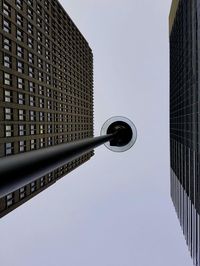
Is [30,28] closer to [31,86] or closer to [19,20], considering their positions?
[19,20]

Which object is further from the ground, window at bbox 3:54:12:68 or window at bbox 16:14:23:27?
window at bbox 16:14:23:27

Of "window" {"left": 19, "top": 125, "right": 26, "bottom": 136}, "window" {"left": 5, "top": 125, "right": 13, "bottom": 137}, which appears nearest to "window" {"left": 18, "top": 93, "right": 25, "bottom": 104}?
"window" {"left": 19, "top": 125, "right": 26, "bottom": 136}

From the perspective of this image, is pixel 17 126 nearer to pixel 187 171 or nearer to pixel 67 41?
pixel 187 171

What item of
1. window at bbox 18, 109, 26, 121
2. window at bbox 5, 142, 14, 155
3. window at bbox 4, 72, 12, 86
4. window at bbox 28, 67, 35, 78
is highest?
window at bbox 28, 67, 35, 78

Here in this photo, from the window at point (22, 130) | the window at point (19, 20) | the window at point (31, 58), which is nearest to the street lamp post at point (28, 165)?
the window at point (22, 130)

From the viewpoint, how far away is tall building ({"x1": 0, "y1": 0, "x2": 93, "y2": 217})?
149 ft

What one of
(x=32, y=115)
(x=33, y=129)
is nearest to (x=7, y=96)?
(x=32, y=115)

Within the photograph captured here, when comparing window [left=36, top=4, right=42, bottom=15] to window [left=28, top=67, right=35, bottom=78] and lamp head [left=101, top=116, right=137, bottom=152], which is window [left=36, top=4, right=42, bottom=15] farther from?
lamp head [left=101, top=116, right=137, bottom=152]

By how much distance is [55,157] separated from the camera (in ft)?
27.0

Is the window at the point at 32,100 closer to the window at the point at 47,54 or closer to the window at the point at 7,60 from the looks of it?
the window at the point at 7,60

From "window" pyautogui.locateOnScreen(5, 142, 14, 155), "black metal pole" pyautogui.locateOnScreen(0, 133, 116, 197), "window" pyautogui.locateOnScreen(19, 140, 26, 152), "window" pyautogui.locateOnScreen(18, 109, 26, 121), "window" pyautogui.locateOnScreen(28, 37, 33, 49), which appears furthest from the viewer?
"window" pyautogui.locateOnScreen(28, 37, 33, 49)

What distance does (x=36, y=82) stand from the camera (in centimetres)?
5691

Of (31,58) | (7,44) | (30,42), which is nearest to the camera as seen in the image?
(7,44)

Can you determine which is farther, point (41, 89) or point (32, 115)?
point (41, 89)
